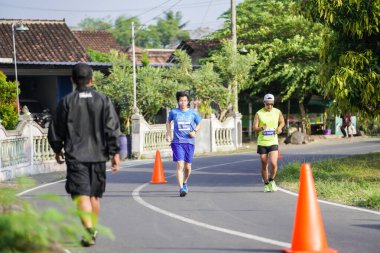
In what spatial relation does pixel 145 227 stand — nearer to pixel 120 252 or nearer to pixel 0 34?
pixel 120 252

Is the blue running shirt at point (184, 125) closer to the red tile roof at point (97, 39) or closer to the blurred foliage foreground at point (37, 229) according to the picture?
the blurred foliage foreground at point (37, 229)

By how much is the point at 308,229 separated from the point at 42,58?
2771cm

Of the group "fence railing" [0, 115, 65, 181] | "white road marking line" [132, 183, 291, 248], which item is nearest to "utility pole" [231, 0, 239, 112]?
"fence railing" [0, 115, 65, 181]

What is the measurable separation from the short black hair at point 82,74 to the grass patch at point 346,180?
18.3 ft

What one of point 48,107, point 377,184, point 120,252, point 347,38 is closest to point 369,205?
point 377,184

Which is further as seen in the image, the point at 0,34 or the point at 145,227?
the point at 0,34

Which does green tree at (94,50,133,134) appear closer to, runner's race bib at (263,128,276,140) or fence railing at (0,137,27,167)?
fence railing at (0,137,27,167)

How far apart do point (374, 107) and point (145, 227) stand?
953 centimetres

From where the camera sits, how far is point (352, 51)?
17.7 meters

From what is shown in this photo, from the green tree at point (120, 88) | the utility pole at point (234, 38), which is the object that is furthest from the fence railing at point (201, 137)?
the green tree at point (120, 88)

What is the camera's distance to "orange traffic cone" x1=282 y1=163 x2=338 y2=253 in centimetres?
803

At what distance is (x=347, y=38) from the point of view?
1828 centimetres

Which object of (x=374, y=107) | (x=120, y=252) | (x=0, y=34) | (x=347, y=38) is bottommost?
(x=120, y=252)

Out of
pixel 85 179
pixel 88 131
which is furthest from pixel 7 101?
pixel 85 179
